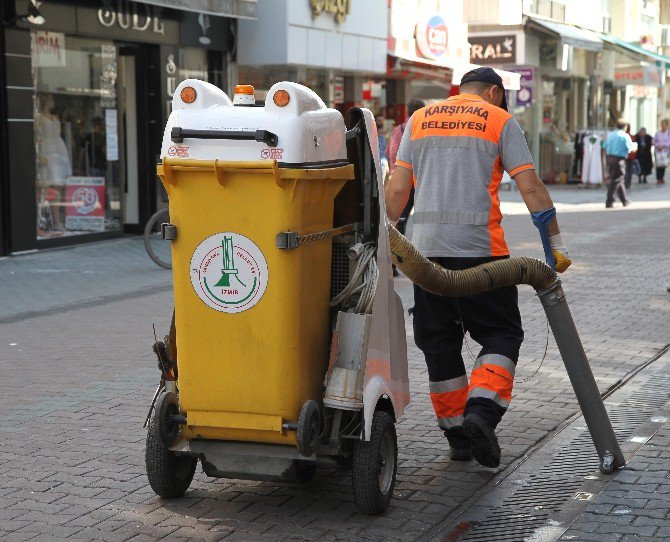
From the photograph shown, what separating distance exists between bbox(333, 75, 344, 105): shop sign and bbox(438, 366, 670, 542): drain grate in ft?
57.3

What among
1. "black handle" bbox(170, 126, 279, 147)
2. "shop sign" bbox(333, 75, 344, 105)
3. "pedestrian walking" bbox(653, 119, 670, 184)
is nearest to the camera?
"black handle" bbox(170, 126, 279, 147)

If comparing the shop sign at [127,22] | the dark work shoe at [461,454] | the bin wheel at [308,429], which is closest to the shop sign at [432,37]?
the shop sign at [127,22]

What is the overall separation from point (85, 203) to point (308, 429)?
12553 millimetres

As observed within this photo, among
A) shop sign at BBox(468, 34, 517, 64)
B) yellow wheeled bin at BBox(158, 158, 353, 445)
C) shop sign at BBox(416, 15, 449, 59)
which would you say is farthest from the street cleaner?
shop sign at BBox(468, 34, 517, 64)

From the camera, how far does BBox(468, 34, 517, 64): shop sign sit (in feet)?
103

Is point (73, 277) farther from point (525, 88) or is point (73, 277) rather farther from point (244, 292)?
point (525, 88)

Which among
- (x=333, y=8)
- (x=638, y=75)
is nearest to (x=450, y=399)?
(x=333, y=8)

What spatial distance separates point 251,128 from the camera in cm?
470

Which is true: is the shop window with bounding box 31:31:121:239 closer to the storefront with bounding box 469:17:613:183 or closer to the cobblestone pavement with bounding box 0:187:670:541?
the cobblestone pavement with bounding box 0:187:670:541

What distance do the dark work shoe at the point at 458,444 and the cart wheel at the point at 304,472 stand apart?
2.31 feet

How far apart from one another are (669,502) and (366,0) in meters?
18.5

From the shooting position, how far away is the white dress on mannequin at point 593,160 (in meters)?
31.0

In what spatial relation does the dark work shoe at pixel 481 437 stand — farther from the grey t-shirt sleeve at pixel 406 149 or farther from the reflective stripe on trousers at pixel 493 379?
the grey t-shirt sleeve at pixel 406 149

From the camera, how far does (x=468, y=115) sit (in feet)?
18.3
